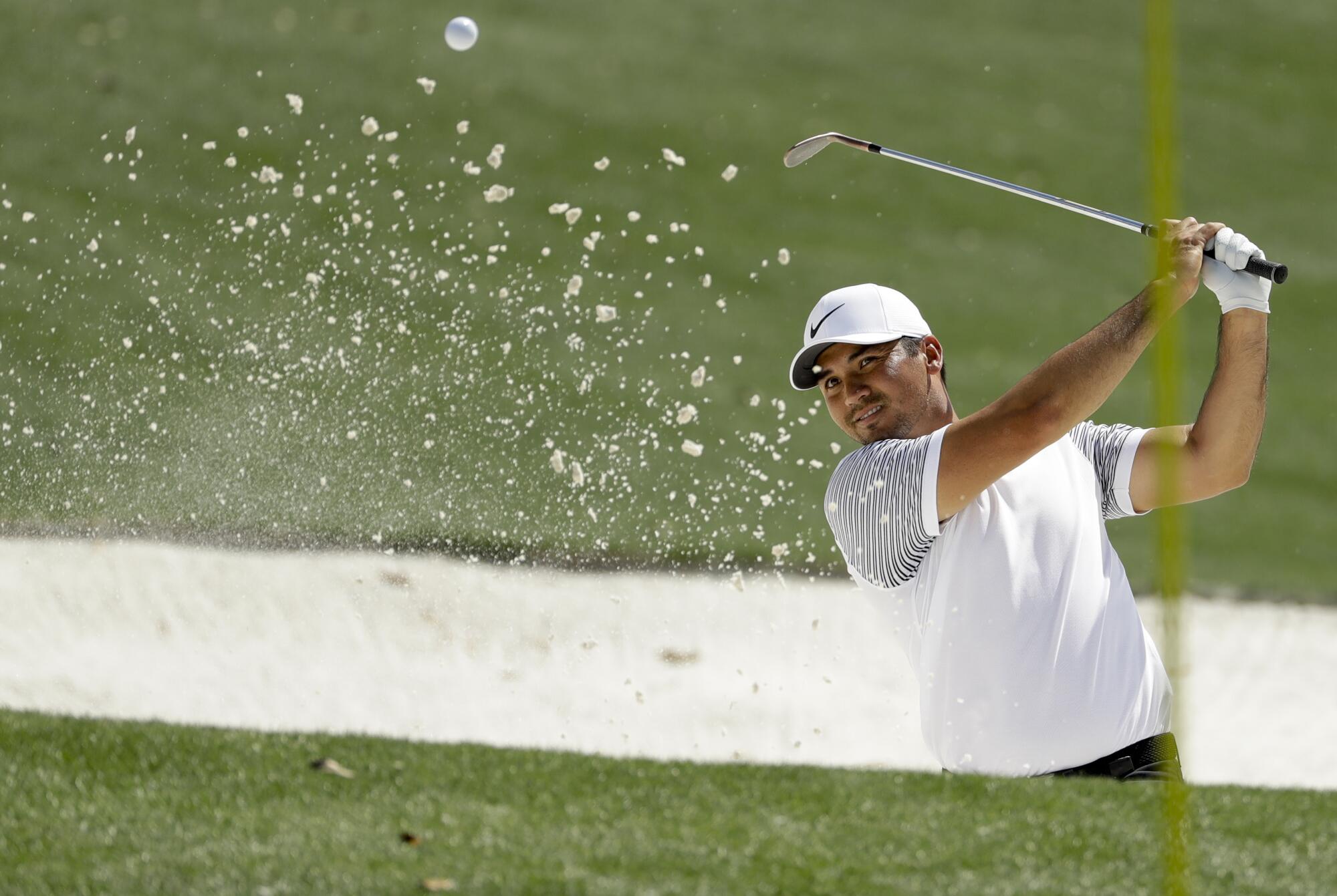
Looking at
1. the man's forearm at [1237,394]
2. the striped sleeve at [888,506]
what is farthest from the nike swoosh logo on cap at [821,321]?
the man's forearm at [1237,394]

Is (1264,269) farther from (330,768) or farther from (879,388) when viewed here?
(330,768)

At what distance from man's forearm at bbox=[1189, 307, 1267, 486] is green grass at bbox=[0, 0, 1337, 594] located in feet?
11.7

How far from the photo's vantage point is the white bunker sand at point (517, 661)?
510 centimetres

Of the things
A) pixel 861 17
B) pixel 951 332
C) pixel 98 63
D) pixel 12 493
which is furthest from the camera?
pixel 861 17

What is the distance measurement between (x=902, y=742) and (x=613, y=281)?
4.03m

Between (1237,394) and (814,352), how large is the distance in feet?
2.79

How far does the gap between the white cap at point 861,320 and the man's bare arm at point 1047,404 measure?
1.19ft

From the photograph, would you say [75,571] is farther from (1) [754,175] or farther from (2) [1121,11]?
(2) [1121,11]

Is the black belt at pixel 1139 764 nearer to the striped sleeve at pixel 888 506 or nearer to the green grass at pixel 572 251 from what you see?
the striped sleeve at pixel 888 506

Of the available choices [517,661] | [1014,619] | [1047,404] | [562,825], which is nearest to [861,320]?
[1047,404]

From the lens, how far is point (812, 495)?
24.2ft

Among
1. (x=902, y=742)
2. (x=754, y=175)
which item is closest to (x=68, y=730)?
(x=902, y=742)

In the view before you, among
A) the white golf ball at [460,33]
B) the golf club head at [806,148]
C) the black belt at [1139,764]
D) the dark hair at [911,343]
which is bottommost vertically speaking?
the black belt at [1139,764]

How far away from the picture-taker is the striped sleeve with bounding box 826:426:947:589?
2.82 m
